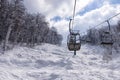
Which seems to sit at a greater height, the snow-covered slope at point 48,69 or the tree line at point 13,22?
the tree line at point 13,22

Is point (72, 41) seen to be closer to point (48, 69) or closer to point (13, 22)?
point (48, 69)

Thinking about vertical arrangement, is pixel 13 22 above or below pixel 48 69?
above

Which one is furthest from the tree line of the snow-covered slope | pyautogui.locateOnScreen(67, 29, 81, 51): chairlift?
pyautogui.locateOnScreen(67, 29, 81, 51): chairlift

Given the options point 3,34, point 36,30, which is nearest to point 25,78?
point 3,34

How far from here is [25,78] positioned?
2273 centimetres

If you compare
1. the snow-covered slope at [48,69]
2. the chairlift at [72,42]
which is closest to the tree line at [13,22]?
the snow-covered slope at [48,69]

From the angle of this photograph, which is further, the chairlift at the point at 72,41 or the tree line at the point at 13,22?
the tree line at the point at 13,22

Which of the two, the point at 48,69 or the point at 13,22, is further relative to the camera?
the point at 13,22

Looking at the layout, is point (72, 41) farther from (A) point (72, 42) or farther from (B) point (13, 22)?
(B) point (13, 22)

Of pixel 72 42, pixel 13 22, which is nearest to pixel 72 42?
pixel 72 42

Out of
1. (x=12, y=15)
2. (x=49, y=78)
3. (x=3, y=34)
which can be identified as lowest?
(x=49, y=78)

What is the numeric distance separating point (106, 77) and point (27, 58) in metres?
18.5

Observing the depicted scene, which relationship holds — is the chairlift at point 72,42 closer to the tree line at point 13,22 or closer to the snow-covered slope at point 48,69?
the snow-covered slope at point 48,69

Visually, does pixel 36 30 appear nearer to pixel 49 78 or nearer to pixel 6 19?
pixel 6 19
